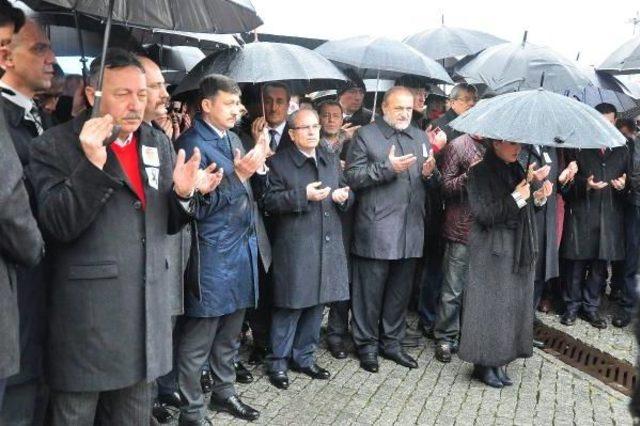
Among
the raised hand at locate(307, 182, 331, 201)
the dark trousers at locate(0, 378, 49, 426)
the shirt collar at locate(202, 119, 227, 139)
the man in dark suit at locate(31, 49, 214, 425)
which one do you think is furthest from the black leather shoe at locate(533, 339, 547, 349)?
the dark trousers at locate(0, 378, 49, 426)

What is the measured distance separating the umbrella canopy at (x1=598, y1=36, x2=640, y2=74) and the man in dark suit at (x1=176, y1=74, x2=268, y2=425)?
373cm

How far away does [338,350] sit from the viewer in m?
5.92

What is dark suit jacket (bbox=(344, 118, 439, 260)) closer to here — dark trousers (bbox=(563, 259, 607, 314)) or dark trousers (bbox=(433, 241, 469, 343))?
dark trousers (bbox=(433, 241, 469, 343))

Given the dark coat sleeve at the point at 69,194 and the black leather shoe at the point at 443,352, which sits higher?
the dark coat sleeve at the point at 69,194

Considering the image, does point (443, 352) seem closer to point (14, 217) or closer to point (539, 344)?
point (539, 344)

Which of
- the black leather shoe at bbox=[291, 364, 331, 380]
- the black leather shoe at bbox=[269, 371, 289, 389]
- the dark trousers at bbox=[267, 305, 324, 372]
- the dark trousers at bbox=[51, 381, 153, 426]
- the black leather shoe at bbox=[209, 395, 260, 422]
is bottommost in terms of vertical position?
the black leather shoe at bbox=[291, 364, 331, 380]

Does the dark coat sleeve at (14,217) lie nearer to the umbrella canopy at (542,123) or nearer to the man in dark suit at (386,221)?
the umbrella canopy at (542,123)

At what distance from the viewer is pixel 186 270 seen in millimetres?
4230

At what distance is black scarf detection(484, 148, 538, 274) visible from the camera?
17.2 ft

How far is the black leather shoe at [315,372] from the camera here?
17.7ft

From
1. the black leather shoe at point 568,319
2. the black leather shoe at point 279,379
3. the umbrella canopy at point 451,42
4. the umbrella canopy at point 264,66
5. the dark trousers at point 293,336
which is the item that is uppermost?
the umbrella canopy at point 451,42

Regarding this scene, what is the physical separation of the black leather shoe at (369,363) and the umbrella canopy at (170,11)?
9.63 feet

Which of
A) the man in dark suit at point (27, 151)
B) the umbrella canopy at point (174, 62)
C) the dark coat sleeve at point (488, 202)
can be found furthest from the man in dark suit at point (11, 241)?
the umbrella canopy at point (174, 62)

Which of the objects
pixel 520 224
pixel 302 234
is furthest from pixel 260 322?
pixel 520 224
